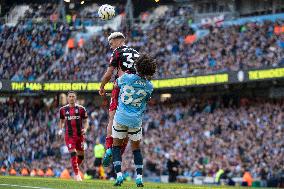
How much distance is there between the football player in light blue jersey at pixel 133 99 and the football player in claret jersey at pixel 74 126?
21.9 feet

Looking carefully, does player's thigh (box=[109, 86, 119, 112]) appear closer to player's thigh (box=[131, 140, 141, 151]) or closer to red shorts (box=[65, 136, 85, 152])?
player's thigh (box=[131, 140, 141, 151])

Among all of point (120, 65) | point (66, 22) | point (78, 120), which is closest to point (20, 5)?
point (66, 22)

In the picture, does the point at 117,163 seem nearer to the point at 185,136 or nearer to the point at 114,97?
the point at 114,97

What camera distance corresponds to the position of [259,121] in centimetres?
3198

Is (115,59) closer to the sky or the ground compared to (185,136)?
closer to the sky

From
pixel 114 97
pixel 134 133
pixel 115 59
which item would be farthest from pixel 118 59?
pixel 134 133

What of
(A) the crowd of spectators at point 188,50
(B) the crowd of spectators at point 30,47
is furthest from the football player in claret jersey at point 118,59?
(B) the crowd of spectators at point 30,47

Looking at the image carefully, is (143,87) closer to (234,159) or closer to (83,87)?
(234,159)

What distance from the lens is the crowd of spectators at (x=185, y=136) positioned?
98.8ft

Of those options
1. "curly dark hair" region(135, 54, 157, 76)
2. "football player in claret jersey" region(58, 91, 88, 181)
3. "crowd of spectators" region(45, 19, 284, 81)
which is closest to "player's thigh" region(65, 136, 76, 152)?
"football player in claret jersey" region(58, 91, 88, 181)

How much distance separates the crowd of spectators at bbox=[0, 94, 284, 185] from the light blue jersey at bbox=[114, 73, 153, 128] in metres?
16.8

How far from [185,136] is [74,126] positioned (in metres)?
16.0

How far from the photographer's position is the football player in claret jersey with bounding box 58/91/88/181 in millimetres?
18719

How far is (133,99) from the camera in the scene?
38.6 ft
